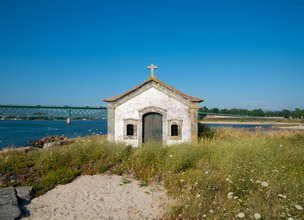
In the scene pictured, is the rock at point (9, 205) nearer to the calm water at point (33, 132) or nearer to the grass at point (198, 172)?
the grass at point (198, 172)

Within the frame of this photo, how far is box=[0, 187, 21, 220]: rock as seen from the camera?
5367mm

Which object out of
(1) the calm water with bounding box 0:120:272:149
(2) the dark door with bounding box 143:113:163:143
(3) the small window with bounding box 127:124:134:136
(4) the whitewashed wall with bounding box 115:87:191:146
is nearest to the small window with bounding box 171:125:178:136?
(4) the whitewashed wall with bounding box 115:87:191:146

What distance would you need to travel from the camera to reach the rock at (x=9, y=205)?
5367mm

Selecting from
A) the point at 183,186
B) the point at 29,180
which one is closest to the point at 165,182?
the point at 183,186

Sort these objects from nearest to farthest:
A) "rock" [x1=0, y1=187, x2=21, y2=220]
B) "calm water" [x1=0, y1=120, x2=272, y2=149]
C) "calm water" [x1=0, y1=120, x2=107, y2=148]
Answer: "rock" [x1=0, y1=187, x2=21, y2=220]
"calm water" [x1=0, y1=120, x2=272, y2=149]
"calm water" [x1=0, y1=120, x2=107, y2=148]

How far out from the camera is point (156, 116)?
13.9 metres

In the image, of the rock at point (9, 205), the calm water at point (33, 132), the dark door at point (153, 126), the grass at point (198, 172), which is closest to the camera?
the grass at point (198, 172)

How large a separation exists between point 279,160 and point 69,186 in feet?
23.5

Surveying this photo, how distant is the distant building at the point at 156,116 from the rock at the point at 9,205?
303 inches

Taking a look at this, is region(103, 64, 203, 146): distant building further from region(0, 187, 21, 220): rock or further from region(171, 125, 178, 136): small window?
region(0, 187, 21, 220): rock

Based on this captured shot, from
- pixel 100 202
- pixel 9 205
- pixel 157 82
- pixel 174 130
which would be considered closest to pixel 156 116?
pixel 174 130

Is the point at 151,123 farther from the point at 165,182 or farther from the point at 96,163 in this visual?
the point at 165,182

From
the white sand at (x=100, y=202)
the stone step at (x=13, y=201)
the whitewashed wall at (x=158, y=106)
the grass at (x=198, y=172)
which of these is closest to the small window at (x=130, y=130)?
Answer: the whitewashed wall at (x=158, y=106)

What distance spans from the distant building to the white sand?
6108 mm
